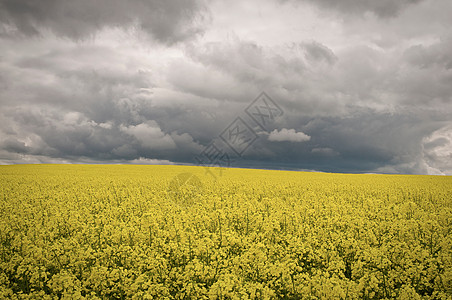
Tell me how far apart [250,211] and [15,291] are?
7914 millimetres

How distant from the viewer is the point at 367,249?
753cm

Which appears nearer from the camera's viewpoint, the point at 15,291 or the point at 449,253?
the point at 15,291

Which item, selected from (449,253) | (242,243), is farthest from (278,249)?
(449,253)

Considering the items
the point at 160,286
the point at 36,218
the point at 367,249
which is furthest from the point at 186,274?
the point at 36,218

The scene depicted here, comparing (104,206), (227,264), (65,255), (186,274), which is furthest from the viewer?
(104,206)

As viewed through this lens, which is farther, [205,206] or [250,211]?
[205,206]

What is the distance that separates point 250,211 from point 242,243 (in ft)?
11.9

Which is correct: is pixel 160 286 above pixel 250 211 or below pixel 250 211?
below

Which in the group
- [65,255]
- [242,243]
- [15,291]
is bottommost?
[15,291]

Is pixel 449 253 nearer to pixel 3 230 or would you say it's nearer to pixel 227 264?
pixel 227 264

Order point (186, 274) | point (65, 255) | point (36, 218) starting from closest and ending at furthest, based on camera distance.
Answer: point (186, 274), point (65, 255), point (36, 218)

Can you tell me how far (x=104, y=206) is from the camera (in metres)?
13.6

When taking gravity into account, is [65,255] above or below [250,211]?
below

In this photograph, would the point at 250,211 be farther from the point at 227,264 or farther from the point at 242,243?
the point at 227,264
